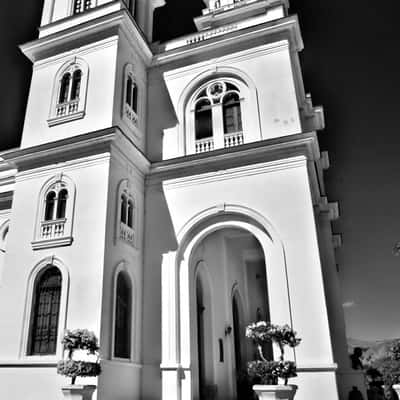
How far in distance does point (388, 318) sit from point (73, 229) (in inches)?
1040

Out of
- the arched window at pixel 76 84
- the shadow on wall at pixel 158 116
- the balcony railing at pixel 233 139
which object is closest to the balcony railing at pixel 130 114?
the shadow on wall at pixel 158 116

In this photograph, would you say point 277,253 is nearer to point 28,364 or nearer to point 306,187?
point 306,187

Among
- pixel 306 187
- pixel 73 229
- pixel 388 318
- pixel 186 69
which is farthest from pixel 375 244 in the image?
pixel 73 229

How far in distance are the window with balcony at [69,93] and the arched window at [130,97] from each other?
1.39 meters

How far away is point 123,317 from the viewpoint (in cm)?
1215

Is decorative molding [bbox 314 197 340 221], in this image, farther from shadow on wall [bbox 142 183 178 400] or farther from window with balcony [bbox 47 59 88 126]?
window with balcony [bbox 47 59 88 126]

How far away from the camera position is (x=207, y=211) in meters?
13.4

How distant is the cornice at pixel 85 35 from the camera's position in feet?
47.7

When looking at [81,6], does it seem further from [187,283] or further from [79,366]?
[79,366]

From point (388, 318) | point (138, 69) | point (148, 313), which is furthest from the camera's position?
point (388, 318)

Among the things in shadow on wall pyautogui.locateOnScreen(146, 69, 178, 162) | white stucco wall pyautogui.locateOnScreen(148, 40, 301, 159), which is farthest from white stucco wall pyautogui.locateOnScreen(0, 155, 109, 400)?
white stucco wall pyautogui.locateOnScreen(148, 40, 301, 159)

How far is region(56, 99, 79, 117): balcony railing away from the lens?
13993 millimetres

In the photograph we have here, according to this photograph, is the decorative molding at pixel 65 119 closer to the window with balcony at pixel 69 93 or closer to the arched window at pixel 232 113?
the window with balcony at pixel 69 93

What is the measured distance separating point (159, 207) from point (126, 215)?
4.90 ft
